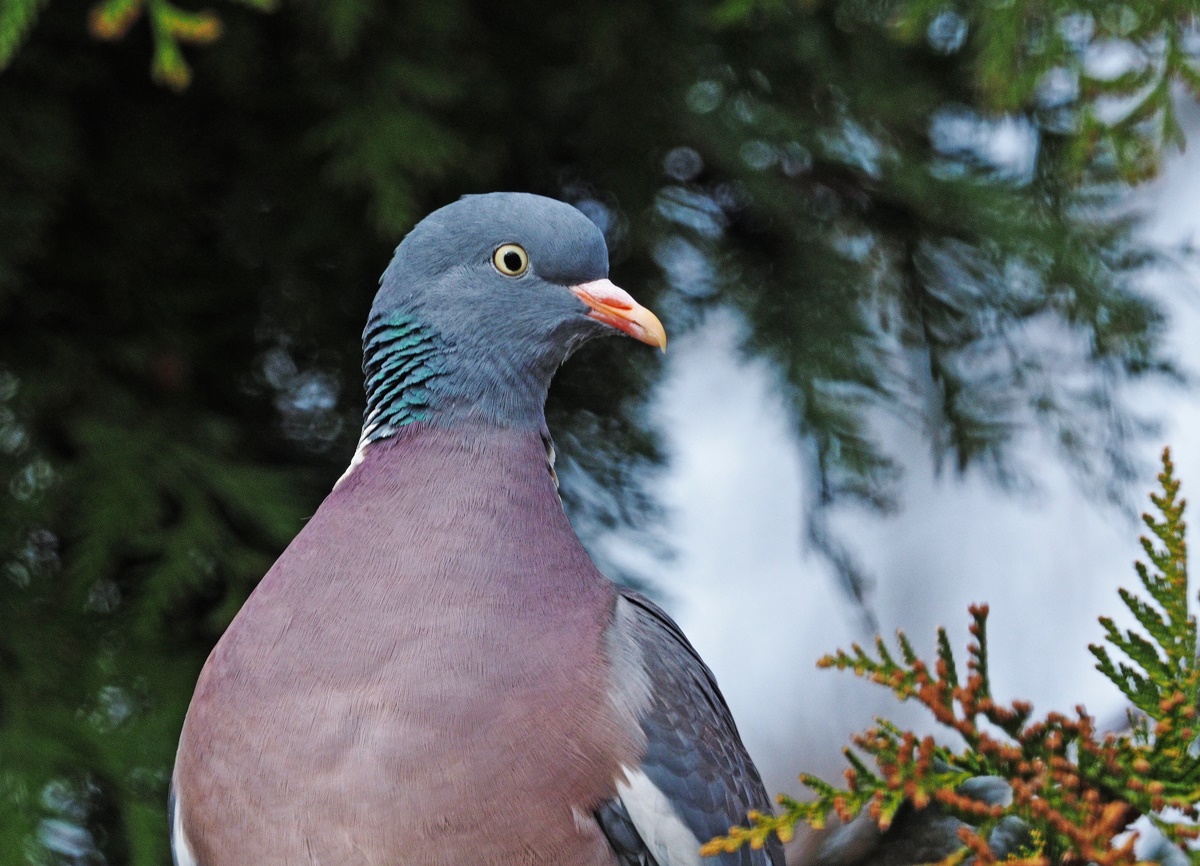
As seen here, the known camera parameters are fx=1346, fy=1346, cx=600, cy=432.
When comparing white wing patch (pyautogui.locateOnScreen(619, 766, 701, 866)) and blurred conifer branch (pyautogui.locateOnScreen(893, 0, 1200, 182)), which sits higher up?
blurred conifer branch (pyautogui.locateOnScreen(893, 0, 1200, 182))

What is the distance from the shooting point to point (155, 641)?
2.32 meters

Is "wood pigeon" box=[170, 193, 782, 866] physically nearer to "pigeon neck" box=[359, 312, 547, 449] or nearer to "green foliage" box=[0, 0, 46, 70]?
"pigeon neck" box=[359, 312, 547, 449]

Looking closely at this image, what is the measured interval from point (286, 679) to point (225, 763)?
12cm

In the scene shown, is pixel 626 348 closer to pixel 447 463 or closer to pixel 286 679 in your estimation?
pixel 447 463

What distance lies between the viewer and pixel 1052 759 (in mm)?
1131

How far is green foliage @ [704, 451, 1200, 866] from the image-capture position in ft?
3.63

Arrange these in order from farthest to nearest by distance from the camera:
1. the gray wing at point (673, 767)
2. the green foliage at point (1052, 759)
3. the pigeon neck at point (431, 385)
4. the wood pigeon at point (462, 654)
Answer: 1. the pigeon neck at point (431, 385)
2. the gray wing at point (673, 767)
3. the wood pigeon at point (462, 654)
4. the green foliage at point (1052, 759)

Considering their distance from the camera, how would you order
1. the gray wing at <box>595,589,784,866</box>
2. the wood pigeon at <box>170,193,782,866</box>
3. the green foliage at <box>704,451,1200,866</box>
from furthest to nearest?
1. the gray wing at <box>595,589,784,866</box>
2. the wood pigeon at <box>170,193,782,866</box>
3. the green foliage at <box>704,451,1200,866</box>

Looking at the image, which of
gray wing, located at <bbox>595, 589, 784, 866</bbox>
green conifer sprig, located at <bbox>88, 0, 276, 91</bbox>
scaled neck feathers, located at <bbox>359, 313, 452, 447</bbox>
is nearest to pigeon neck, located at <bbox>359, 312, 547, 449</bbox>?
scaled neck feathers, located at <bbox>359, 313, 452, 447</bbox>

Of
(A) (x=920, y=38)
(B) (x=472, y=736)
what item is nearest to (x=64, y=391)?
(B) (x=472, y=736)

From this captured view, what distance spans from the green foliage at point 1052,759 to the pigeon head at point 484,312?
0.74m

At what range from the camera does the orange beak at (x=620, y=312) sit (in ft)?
5.89

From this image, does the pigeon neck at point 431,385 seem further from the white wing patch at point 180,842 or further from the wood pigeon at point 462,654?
the white wing patch at point 180,842

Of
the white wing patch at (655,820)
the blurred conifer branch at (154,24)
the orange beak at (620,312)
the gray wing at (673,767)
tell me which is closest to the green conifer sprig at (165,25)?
the blurred conifer branch at (154,24)
